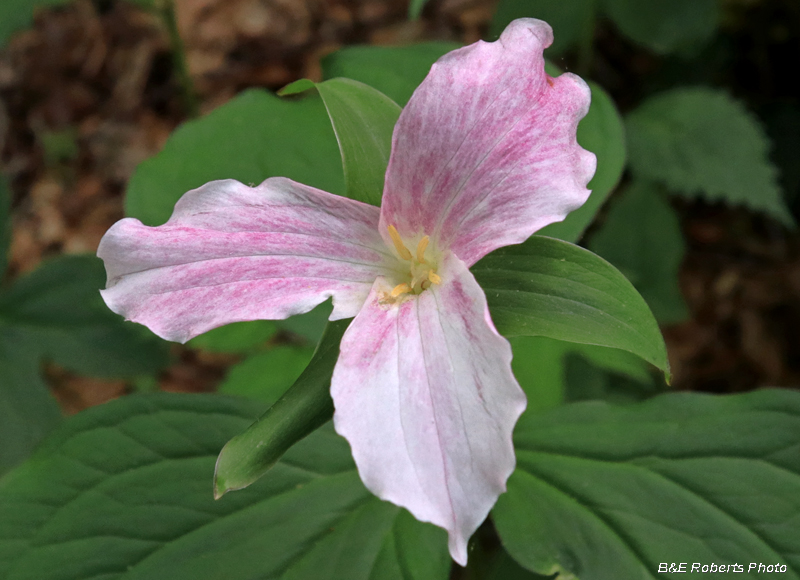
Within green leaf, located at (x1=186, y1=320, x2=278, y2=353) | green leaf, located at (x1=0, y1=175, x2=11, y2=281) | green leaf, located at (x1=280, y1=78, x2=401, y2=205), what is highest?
green leaf, located at (x1=280, y1=78, x2=401, y2=205)

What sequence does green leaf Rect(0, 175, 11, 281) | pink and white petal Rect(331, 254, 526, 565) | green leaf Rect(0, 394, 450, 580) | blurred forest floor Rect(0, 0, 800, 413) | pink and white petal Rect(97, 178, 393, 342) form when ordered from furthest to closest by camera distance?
blurred forest floor Rect(0, 0, 800, 413), green leaf Rect(0, 175, 11, 281), green leaf Rect(0, 394, 450, 580), pink and white petal Rect(97, 178, 393, 342), pink and white petal Rect(331, 254, 526, 565)

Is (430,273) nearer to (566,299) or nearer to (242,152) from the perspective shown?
(566,299)

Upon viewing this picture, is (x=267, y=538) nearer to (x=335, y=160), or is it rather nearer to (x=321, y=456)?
(x=321, y=456)

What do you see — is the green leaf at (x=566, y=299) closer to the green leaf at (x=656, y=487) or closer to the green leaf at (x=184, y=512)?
the green leaf at (x=656, y=487)

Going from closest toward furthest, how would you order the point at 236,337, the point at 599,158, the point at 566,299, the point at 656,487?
the point at 566,299 < the point at 656,487 < the point at 599,158 < the point at 236,337

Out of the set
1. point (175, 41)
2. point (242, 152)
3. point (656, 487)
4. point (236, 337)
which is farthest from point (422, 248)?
point (175, 41)

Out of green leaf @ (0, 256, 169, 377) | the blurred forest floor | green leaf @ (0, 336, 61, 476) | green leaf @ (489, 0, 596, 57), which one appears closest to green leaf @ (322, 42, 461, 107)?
green leaf @ (489, 0, 596, 57)

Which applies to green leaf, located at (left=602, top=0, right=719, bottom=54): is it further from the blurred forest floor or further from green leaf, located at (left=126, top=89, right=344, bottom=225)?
green leaf, located at (left=126, top=89, right=344, bottom=225)

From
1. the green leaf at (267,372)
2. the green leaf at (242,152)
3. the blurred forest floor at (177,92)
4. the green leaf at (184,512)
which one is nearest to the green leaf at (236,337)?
the green leaf at (267,372)
